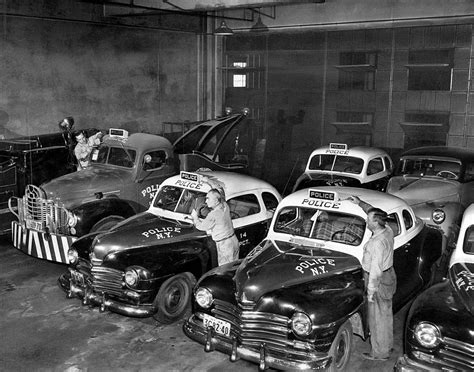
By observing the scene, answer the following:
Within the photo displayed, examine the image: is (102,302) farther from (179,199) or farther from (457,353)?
(457,353)

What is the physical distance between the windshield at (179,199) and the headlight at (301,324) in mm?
2973

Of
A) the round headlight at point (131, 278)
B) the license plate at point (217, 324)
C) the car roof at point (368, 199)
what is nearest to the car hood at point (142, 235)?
the round headlight at point (131, 278)

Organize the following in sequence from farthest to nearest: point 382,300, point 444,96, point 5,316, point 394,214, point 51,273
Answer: point 444,96 → point 51,273 → point 5,316 → point 394,214 → point 382,300

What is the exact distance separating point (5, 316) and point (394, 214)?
4.90 meters

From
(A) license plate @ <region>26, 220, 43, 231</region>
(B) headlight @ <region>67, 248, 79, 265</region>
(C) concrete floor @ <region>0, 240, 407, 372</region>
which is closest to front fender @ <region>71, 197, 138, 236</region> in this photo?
(A) license plate @ <region>26, 220, 43, 231</region>

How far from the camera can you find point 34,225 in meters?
8.99

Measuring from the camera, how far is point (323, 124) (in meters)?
12.8

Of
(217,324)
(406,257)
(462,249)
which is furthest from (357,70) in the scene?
(217,324)

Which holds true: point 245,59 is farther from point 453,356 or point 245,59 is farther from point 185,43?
point 453,356

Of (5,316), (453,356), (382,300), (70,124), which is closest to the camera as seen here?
(453,356)

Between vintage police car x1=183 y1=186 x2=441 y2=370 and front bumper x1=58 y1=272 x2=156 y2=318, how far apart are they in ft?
2.80

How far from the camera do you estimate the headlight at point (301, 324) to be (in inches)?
197

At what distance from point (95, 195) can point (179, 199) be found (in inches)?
79.1

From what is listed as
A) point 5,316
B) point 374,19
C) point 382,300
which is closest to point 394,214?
point 382,300
